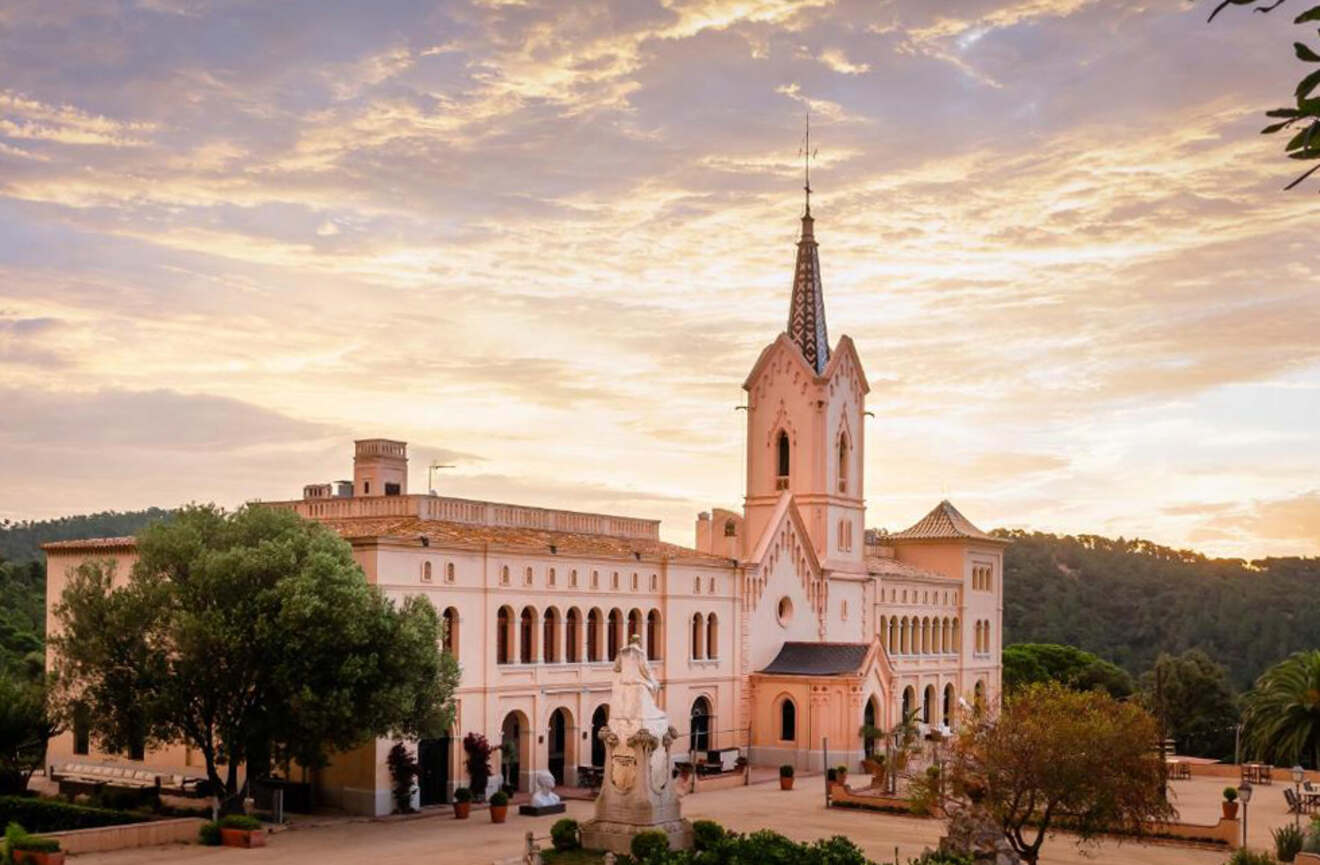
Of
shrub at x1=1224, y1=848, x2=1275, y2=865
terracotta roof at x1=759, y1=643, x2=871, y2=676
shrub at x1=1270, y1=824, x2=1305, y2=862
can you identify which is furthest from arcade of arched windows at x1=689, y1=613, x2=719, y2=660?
shrub at x1=1224, y1=848, x2=1275, y2=865

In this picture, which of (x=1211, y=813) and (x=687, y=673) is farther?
(x=687, y=673)

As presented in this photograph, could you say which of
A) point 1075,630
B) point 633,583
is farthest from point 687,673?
point 1075,630

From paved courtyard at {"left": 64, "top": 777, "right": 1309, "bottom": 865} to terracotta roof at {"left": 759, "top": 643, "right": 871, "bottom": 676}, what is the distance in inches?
421

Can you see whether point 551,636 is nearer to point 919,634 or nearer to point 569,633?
point 569,633

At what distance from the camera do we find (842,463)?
229 ft

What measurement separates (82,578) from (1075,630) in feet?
311

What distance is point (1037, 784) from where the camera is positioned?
33.0 meters

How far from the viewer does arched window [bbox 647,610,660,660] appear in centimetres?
5666

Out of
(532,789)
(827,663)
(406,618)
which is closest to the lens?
(406,618)

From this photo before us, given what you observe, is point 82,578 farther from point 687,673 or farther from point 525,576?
point 687,673

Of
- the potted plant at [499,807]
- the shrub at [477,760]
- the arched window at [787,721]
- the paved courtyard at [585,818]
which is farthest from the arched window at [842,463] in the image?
the potted plant at [499,807]

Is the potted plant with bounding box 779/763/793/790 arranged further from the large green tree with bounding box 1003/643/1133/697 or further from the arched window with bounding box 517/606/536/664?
the large green tree with bounding box 1003/643/1133/697

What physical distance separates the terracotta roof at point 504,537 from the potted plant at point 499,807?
7.85m

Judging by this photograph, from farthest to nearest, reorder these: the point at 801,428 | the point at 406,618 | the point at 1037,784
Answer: the point at 801,428
the point at 406,618
the point at 1037,784
